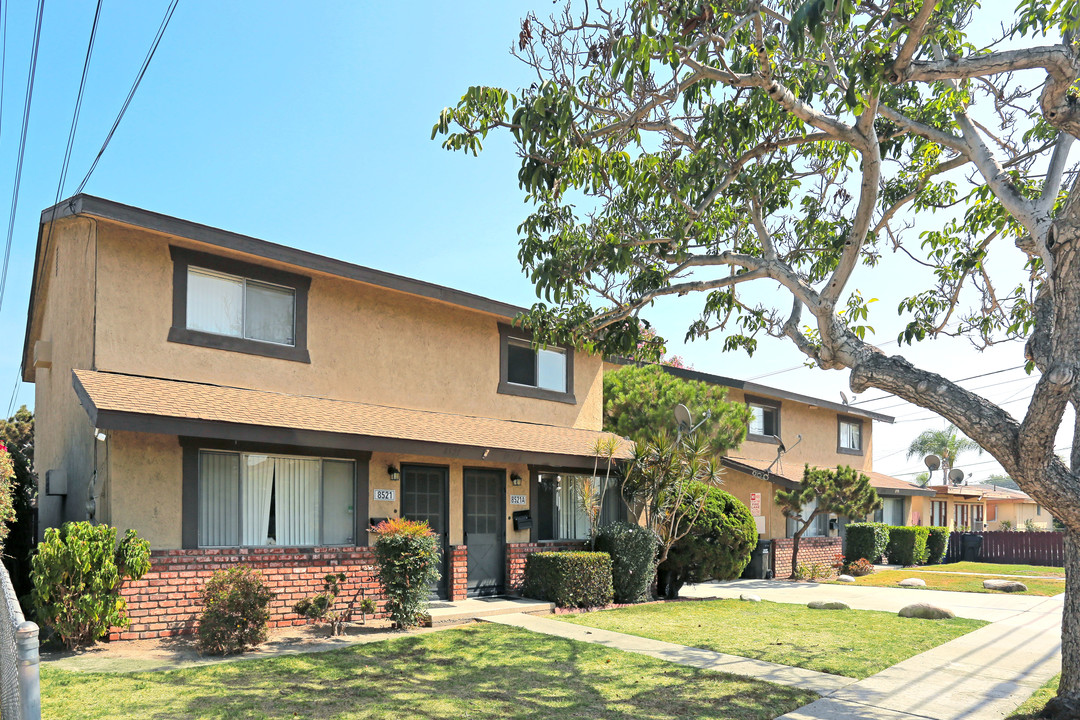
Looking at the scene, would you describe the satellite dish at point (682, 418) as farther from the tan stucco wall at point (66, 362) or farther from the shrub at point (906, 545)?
A: the shrub at point (906, 545)

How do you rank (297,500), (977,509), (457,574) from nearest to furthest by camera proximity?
1. (297,500)
2. (457,574)
3. (977,509)

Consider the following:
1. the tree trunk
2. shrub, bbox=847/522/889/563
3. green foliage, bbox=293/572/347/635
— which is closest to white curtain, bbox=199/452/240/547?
green foliage, bbox=293/572/347/635

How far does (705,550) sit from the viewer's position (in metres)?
16.8

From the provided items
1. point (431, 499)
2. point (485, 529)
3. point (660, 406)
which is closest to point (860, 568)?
point (660, 406)

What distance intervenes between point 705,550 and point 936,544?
60.5 ft

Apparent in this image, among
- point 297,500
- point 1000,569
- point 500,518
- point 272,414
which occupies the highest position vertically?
point 272,414

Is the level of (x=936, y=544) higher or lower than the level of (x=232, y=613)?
lower

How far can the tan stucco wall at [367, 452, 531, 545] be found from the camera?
13.9 metres

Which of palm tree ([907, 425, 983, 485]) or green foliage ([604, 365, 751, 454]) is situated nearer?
green foliage ([604, 365, 751, 454])

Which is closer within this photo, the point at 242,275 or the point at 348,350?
the point at 242,275

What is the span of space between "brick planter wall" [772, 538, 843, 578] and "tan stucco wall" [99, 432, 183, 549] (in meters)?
17.0

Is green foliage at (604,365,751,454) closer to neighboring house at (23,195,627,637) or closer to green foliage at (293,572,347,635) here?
neighboring house at (23,195,627,637)

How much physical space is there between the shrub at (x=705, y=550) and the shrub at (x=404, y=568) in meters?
6.58

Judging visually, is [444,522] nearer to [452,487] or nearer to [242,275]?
[452,487]
